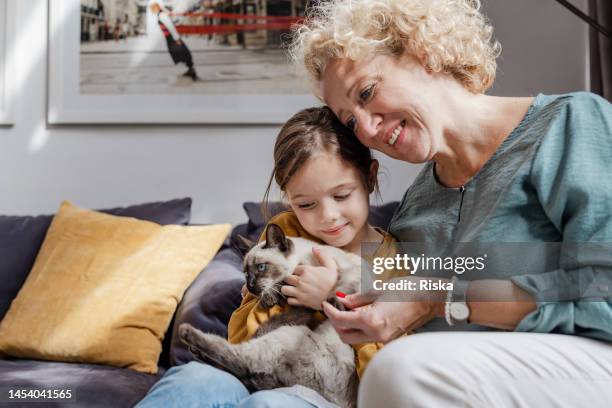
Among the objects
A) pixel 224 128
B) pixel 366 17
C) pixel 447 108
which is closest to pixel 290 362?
pixel 447 108

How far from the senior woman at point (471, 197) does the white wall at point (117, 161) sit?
1.46 m

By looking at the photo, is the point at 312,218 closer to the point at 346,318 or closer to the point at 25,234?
the point at 346,318

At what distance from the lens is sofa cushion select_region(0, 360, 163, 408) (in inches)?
74.8

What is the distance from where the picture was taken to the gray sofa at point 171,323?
6.42ft

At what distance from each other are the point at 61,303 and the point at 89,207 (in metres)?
0.82

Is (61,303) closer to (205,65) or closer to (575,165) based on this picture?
(205,65)

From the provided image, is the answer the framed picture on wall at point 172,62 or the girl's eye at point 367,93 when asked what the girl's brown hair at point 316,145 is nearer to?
the girl's eye at point 367,93

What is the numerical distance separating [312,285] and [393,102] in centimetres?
39

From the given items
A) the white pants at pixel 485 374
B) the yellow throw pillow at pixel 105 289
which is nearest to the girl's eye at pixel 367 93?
the white pants at pixel 485 374

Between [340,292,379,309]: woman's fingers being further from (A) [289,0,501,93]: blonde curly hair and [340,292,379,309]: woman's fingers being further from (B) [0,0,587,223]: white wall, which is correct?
(B) [0,0,587,223]: white wall

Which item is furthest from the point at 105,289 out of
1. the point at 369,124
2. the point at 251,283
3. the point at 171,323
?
the point at 369,124

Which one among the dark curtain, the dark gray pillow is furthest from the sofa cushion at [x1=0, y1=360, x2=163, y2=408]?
the dark curtain

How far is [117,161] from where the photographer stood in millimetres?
3100

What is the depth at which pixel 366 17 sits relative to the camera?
4.56 ft
